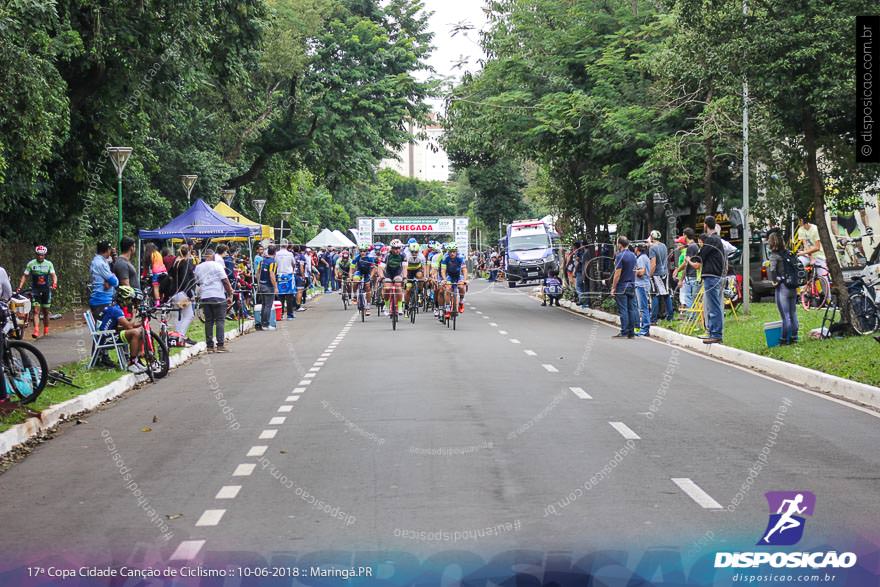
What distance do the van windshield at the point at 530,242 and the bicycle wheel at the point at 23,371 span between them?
43.7 metres

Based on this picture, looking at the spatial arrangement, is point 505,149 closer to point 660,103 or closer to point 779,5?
point 660,103

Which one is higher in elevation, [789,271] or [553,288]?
[789,271]

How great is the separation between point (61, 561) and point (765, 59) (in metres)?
15.9

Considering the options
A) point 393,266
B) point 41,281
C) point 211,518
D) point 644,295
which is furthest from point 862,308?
point 41,281

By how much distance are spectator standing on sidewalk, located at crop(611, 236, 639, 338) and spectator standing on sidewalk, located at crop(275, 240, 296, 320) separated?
33.6 ft

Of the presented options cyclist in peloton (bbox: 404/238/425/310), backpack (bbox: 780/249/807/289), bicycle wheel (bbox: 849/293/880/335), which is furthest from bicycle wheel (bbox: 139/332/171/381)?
cyclist in peloton (bbox: 404/238/425/310)

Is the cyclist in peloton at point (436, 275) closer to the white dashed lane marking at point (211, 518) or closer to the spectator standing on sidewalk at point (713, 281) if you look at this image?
the spectator standing on sidewalk at point (713, 281)

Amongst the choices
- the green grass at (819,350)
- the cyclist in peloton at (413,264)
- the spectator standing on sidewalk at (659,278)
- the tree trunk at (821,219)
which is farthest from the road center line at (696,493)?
the cyclist in peloton at (413,264)

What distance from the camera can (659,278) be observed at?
27594mm

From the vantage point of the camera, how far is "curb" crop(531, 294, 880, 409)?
48.2 ft

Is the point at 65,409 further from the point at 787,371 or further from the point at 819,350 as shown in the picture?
the point at 819,350

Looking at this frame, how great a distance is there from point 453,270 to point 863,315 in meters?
10.0

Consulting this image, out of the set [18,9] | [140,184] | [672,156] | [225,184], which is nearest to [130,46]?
[18,9]

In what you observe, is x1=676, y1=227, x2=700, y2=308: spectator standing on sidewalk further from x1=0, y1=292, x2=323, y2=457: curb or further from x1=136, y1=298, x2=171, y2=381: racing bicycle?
x1=136, y1=298, x2=171, y2=381: racing bicycle
